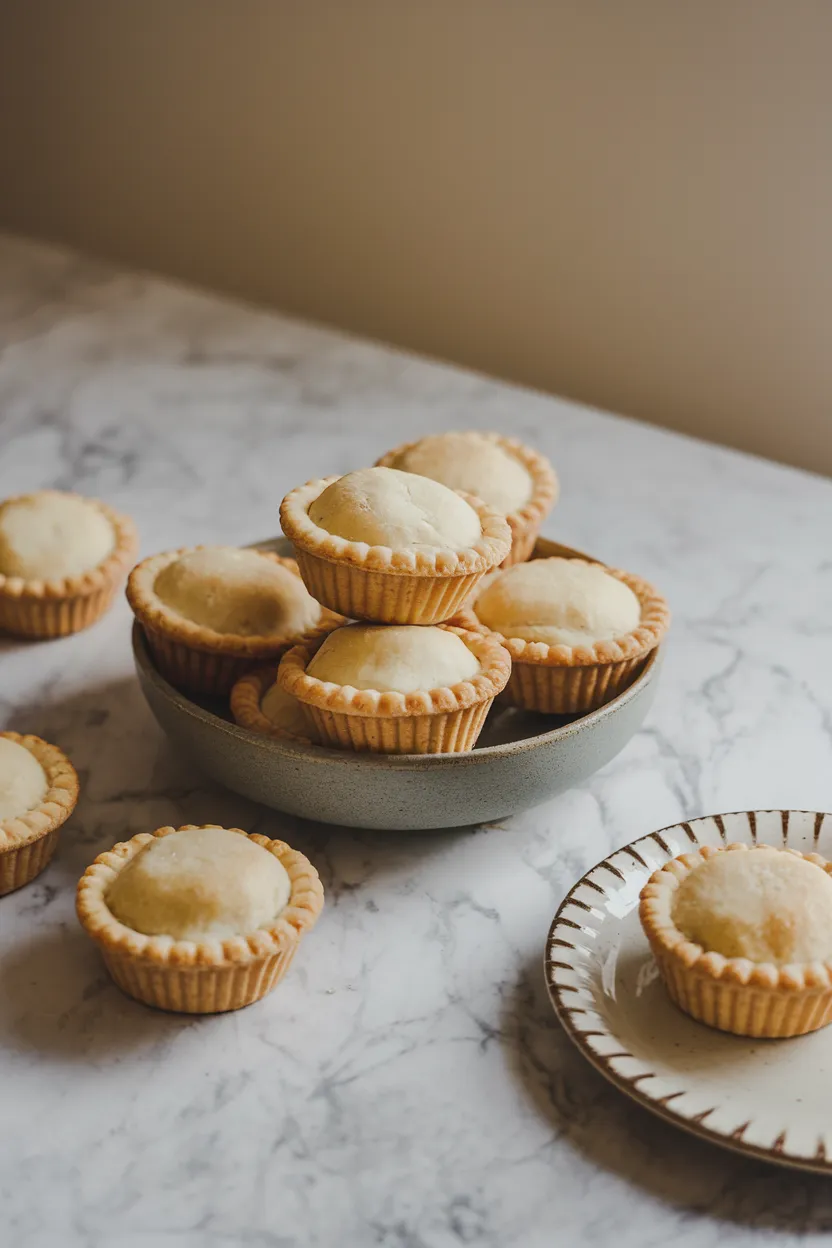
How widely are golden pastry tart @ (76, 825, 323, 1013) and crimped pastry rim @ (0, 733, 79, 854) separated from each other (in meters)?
0.11

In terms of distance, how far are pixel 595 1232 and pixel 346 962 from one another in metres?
0.40

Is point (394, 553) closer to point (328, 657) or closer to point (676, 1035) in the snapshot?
point (328, 657)

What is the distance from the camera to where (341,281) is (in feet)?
10.4

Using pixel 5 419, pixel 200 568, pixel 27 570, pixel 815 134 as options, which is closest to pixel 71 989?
pixel 200 568

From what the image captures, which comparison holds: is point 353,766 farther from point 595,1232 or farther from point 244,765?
point 595,1232

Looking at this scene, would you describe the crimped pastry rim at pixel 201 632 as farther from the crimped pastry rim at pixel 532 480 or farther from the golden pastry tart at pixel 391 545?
the crimped pastry rim at pixel 532 480

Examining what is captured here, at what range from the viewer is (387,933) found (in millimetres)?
1529

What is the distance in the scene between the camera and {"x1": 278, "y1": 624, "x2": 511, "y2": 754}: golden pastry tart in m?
1.46

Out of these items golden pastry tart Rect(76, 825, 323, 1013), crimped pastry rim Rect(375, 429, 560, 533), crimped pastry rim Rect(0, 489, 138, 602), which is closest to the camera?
golden pastry tart Rect(76, 825, 323, 1013)

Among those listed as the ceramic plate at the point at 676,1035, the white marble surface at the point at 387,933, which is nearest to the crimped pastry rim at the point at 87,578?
the white marble surface at the point at 387,933

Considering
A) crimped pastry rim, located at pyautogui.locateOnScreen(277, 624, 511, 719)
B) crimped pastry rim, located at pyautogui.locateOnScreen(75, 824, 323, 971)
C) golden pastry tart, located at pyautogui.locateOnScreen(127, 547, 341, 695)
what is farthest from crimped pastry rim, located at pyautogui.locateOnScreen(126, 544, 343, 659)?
crimped pastry rim, located at pyautogui.locateOnScreen(75, 824, 323, 971)

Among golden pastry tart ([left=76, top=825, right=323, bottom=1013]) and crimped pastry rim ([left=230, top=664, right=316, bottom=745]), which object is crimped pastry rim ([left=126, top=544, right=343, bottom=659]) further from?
golden pastry tart ([left=76, top=825, right=323, bottom=1013])

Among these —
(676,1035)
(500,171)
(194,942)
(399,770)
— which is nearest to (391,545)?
(399,770)

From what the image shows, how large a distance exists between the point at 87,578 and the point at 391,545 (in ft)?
2.09
